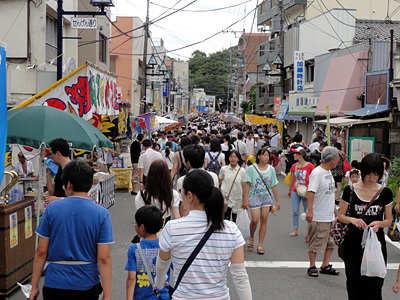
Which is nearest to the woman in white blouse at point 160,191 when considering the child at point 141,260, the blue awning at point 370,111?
the child at point 141,260

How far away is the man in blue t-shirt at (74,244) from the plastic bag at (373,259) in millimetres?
2374

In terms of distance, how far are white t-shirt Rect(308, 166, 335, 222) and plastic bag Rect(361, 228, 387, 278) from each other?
92.0 inches

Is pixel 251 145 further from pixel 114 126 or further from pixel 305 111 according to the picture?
pixel 305 111

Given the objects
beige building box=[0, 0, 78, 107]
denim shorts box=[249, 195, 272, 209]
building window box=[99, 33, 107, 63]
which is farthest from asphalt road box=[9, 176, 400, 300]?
building window box=[99, 33, 107, 63]

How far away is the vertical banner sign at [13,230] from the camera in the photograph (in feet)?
19.7

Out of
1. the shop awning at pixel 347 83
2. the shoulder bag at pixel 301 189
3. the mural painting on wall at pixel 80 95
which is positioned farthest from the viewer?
the shop awning at pixel 347 83

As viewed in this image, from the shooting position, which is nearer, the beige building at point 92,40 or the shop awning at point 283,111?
the beige building at point 92,40

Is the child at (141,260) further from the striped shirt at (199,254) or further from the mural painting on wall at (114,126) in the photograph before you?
the mural painting on wall at (114,126)

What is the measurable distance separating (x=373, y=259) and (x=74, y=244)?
269cm

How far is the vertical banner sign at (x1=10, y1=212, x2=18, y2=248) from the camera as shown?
6.00 meters

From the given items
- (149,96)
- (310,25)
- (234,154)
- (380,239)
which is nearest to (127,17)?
(149,96)

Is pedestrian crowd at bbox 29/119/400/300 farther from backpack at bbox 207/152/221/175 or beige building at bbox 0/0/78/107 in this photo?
beige building at bbox 0/0/78/107

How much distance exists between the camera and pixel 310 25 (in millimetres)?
34062

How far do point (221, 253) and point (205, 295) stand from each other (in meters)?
0.28
